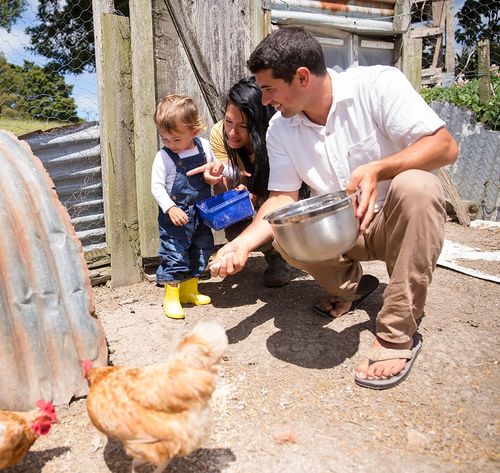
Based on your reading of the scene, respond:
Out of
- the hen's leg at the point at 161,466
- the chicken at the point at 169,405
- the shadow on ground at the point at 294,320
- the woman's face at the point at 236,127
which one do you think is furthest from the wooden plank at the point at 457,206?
the hen's leg at the point at 161,466

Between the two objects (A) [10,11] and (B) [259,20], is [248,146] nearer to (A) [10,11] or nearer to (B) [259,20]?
(B) [259,20]

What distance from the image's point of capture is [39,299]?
2.17 metres

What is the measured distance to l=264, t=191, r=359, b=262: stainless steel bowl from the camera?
2129mm

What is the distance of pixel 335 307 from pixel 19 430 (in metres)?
1.94

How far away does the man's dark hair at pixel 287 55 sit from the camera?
255 cm

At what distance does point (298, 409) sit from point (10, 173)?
5.53 ft

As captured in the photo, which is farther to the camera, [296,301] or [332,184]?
[296,301]

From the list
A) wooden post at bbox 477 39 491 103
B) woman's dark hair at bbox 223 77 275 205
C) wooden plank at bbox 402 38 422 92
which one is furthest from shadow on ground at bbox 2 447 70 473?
wooden post at bbox 477 39 491 103

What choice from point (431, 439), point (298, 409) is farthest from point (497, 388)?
point (298, 409)

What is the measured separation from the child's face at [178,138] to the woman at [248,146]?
0.88 ft

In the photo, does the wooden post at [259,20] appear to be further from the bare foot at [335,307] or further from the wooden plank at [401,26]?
the bare foot at [335,307]

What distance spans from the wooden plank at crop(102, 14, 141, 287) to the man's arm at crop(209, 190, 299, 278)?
1317 millimetres

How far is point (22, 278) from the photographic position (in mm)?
2139

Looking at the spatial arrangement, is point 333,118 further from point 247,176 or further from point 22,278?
point 22,278
